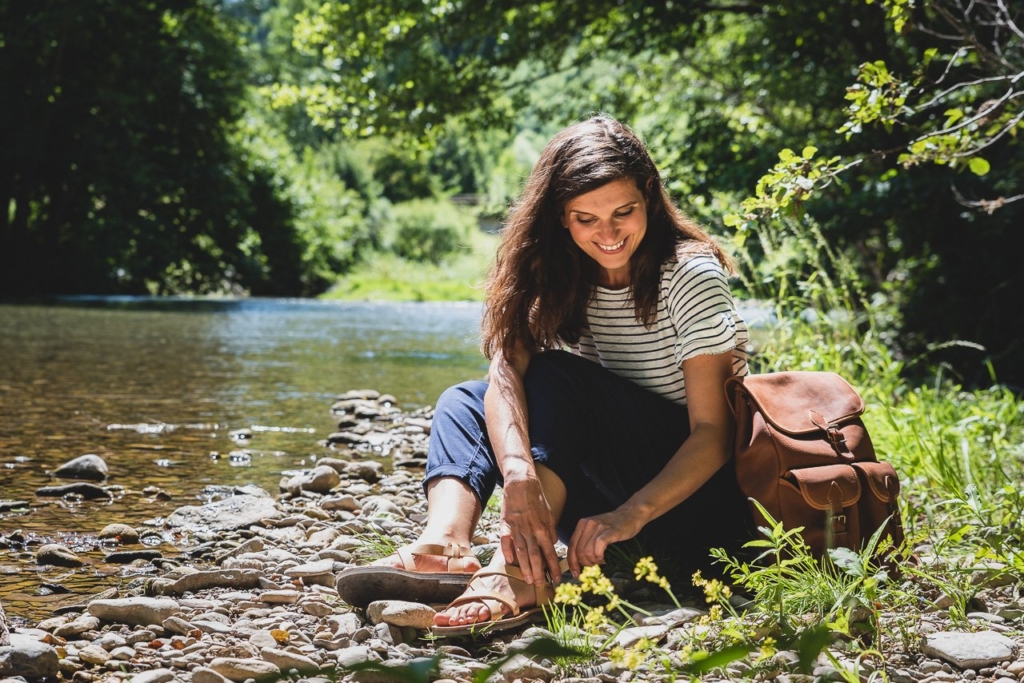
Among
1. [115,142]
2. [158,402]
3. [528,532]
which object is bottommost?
[158,402]

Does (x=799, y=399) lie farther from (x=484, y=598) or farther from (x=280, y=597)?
(x=280, y=597)

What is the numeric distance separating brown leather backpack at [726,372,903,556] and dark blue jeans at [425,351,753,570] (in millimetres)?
240

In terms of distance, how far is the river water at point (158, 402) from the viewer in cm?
312

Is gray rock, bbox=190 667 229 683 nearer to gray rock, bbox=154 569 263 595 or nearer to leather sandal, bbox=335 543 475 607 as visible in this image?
leather sandal, bbox=335 543 475 607

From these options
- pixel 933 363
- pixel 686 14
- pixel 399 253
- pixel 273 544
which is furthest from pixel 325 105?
pixel 399 253

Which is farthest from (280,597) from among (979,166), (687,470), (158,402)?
(158,402)

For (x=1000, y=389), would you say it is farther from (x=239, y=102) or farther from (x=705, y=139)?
(x=239, y=102)

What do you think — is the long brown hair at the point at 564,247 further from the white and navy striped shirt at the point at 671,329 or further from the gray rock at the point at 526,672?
the gray rock at the point at 526,672

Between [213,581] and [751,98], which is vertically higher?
[751,98]

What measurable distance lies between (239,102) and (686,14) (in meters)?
13.7

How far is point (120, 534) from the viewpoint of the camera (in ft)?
9.78

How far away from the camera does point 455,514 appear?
7.88 feet

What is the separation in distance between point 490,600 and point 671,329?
894 mm

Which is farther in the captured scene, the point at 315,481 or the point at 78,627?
the point at 315,481
